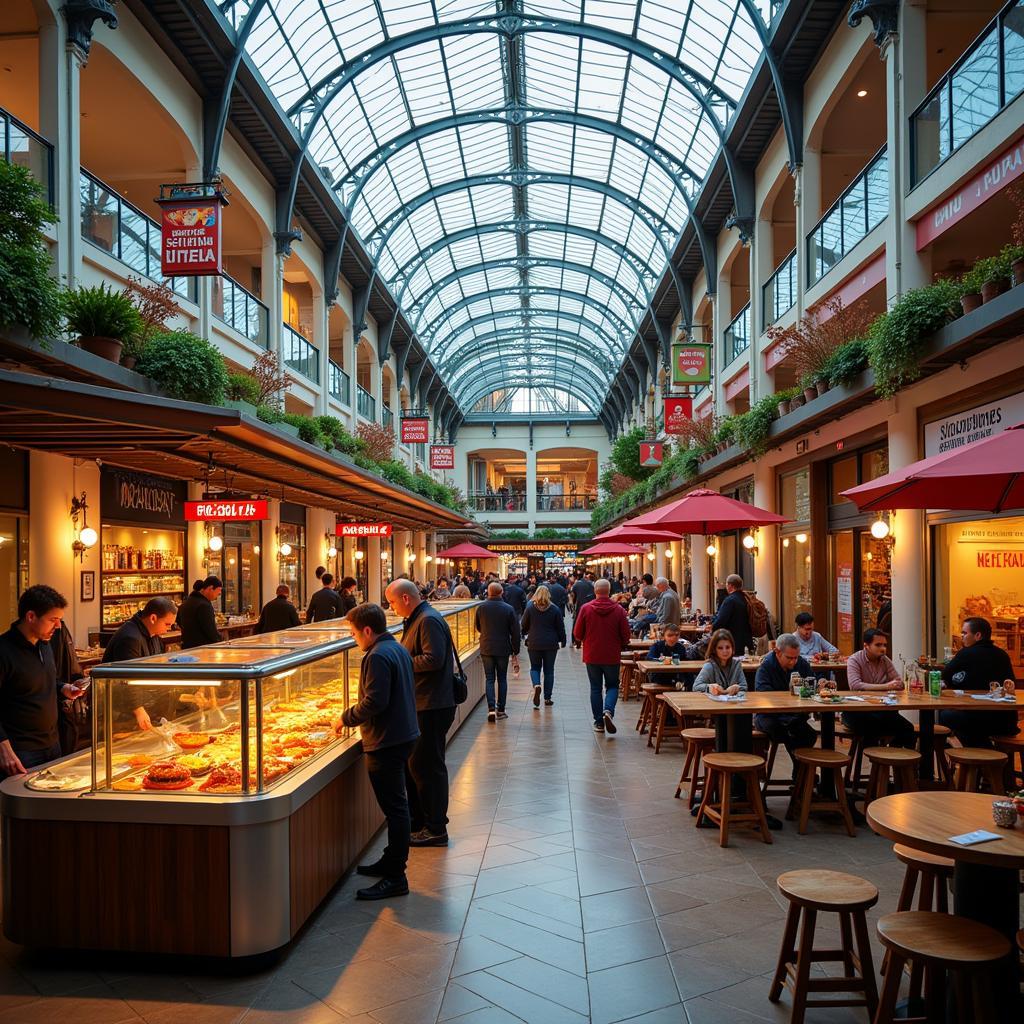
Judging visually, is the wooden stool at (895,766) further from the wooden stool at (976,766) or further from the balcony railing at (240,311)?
the balcony railing at (240,311)

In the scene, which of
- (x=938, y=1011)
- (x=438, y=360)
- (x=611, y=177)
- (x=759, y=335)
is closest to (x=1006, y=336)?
(x=938, y=1011)

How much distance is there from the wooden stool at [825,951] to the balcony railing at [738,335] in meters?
15.2

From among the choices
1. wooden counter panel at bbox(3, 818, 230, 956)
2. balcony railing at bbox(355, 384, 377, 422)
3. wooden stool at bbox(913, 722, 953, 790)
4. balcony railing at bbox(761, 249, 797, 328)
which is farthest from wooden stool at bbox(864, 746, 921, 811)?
balcony railing at bbox(355, 384, 377, 422)

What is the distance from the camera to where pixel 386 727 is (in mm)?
5145

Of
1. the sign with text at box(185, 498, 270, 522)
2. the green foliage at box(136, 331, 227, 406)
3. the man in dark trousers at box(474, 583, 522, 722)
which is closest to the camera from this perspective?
the green foliage at box(136, 331, 227, 406)

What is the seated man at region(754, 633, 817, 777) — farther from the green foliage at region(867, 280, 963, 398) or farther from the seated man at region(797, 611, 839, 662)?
the green foliage at region(867, 280, 963, 398)

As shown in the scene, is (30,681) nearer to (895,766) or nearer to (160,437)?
(160,437)

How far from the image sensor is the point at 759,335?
16.9 metres

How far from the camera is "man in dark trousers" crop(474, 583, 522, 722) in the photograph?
11258mm

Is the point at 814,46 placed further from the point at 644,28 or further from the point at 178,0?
the point at 178,0

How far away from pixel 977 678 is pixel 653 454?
17.7 m

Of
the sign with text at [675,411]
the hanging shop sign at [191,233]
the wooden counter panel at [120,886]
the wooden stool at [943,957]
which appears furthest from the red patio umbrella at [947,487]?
the sign with text at [675,411]

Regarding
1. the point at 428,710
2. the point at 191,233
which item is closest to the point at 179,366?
the point at 191,233

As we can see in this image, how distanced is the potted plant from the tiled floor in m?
5.60
